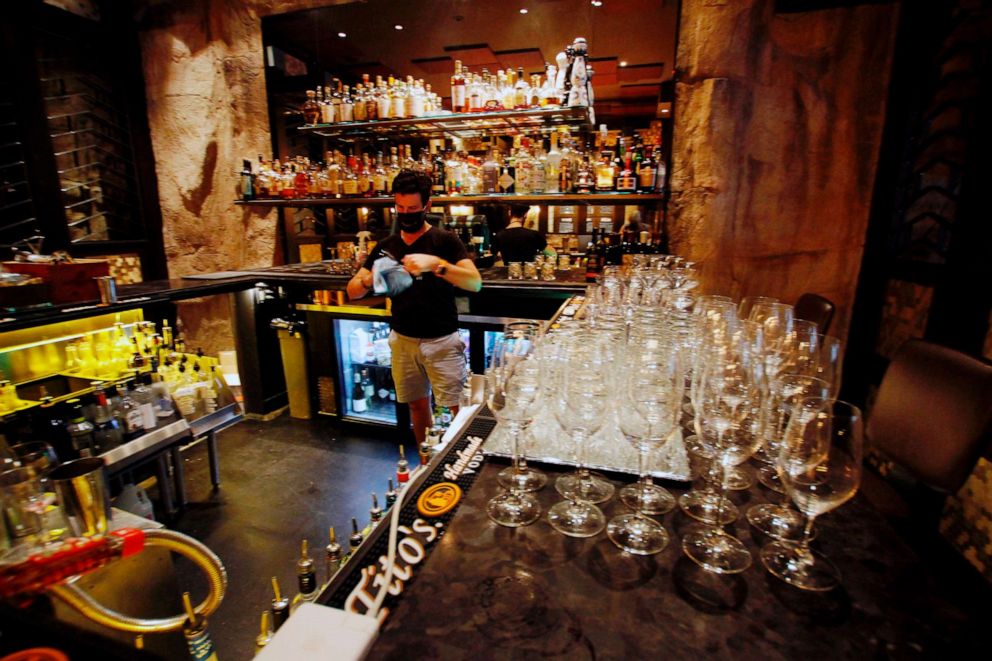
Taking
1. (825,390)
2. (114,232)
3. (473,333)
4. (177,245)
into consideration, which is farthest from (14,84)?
(825,390)

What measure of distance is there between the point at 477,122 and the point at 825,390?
3.37 m

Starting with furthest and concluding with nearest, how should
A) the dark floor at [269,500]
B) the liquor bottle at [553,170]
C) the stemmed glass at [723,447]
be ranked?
the liquor bottle at [553,170] < the dark floor at [269,500] < the stemmed glass at [723,447]

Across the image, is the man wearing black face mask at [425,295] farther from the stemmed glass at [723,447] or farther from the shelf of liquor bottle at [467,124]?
the stemmed glass at [723,447]

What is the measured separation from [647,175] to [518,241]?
1.11m

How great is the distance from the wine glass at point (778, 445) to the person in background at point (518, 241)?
298 centimetres

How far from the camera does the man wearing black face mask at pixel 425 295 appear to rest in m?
2.72

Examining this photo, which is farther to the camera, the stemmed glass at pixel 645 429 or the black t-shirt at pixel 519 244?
the black t-shirt at pixel 519 244

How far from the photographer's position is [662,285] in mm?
2270

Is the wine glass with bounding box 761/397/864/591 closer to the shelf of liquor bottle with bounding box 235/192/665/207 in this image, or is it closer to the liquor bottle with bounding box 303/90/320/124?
the shelf of liquor bottle with bounding box 235/192/665/207

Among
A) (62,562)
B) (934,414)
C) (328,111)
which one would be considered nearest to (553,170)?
(328,111)

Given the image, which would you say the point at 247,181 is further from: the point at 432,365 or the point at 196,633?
the point at 196,633

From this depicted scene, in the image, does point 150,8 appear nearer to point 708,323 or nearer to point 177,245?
point 177,245

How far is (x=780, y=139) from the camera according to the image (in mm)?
3018

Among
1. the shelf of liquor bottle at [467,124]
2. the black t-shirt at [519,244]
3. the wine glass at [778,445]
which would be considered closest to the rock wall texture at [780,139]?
the shelf of liquor bottle at [467,124]
